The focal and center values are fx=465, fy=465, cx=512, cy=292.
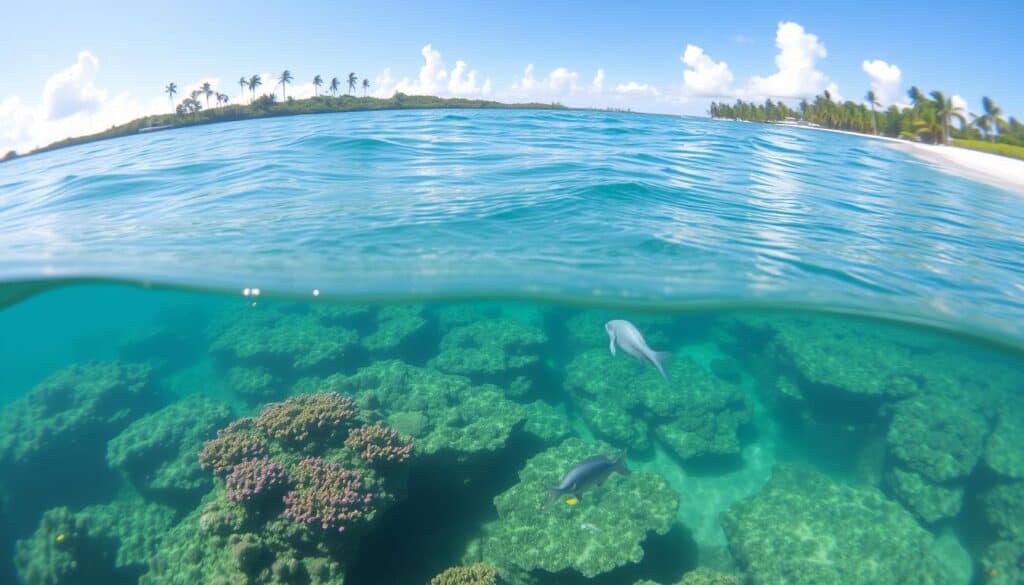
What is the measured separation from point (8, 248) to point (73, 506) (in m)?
6.37

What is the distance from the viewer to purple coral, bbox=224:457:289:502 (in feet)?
21.0

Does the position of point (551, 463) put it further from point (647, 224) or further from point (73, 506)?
point (73, 506)

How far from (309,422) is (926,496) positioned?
40.3ft

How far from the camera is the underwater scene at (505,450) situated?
283 inches

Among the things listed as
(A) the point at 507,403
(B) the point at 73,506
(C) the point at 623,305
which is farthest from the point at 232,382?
(C) the point at 623,305

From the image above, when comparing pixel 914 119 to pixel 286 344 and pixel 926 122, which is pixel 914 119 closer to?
pixel 926 122

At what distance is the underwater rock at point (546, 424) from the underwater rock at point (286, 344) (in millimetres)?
5850

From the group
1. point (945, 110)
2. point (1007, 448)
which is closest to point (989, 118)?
point (945, 110)

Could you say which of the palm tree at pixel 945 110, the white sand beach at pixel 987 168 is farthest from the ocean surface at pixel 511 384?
the palm tree at pixel 945 110

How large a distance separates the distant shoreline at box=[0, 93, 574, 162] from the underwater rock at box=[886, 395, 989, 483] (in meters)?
51.5

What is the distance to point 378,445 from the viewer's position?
7.32m

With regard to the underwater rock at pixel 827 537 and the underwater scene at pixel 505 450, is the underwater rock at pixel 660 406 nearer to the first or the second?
the underwater scene at pixel 505 450

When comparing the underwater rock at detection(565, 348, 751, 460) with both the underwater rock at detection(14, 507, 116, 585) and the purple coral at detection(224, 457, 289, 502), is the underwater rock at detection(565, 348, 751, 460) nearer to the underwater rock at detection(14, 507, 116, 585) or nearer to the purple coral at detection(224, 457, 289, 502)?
the purple coral at detection(224, 457, 289, 502)

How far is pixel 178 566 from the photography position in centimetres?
740
